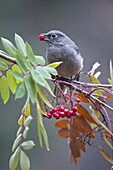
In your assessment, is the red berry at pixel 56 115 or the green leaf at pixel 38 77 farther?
the red berry at pixel 56 115

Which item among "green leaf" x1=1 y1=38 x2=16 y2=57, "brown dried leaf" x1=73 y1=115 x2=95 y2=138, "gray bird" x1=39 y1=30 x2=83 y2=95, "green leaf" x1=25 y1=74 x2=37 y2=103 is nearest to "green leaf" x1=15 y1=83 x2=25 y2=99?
"green leaf" x1=25 y1=74 x2=37 y2=103

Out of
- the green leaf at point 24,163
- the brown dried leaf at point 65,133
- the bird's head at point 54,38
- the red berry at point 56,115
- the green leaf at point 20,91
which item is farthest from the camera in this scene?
the bird's head at point 54,38

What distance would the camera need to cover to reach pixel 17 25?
4.29m

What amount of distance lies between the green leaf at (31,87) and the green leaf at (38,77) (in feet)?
0.06

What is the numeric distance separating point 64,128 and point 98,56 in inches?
108

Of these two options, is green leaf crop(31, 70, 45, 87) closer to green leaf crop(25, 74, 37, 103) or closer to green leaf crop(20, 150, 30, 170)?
green leaf crop(25, 74, 37, 103)

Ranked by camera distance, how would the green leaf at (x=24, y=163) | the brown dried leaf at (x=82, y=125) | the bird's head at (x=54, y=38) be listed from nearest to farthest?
the green leaf at (x=24, y=163) → the brown dried leaf at (x=82, y=125) → the bird's head at (x=54, y=38)

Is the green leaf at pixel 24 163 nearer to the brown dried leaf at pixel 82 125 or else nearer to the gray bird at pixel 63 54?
the brown dried leaf at pixel 82 125

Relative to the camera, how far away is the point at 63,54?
168 centimetres

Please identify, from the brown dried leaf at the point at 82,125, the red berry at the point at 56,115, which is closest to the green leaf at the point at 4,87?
the red berry at the point at 56,115

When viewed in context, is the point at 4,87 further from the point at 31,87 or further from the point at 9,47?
the point at 31,87

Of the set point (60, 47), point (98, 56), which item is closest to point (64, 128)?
point (60, 47)

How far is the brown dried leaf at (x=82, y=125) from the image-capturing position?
110 centimetres

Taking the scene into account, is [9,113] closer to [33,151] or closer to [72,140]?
[33,151]
